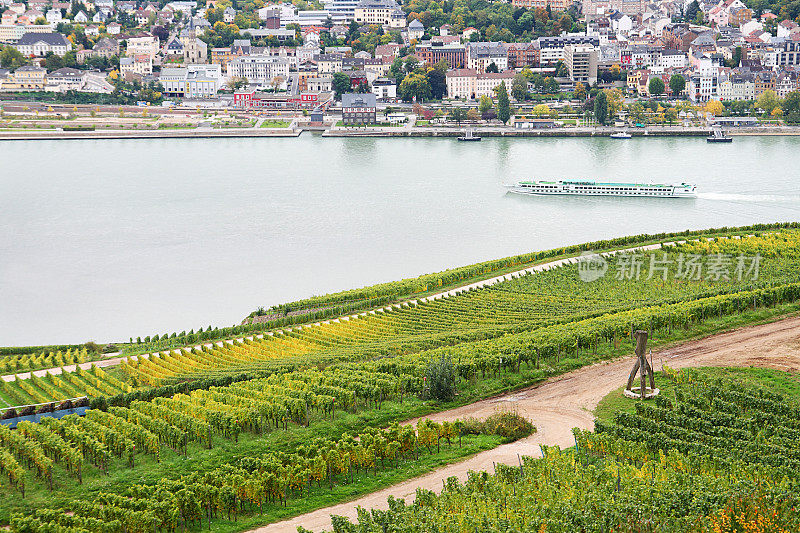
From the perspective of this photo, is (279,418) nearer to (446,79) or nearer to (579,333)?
(579,333)

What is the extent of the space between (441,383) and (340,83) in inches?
2356

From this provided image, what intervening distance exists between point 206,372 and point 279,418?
4380 mm

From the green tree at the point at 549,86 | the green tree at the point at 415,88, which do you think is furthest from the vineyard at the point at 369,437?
the green tree at the point at 549,86

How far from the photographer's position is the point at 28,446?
12.8m

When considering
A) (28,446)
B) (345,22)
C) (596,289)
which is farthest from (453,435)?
(345,22)

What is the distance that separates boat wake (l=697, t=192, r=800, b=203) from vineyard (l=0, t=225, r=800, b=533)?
2061cm

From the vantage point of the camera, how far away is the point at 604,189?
41906 mm

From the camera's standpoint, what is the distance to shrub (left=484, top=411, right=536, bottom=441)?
13531mm

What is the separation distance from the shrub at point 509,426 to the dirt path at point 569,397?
0.13 metres

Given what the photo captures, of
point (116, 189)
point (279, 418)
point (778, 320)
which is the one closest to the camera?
point (279, 418)

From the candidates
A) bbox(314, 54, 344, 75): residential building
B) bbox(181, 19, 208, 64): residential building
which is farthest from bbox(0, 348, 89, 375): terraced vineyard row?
bbox(181, 19, 208, 64): residential building

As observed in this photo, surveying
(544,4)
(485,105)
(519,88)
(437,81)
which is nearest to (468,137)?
(485,105)

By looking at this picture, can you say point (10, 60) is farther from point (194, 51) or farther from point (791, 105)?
point (791, 105)

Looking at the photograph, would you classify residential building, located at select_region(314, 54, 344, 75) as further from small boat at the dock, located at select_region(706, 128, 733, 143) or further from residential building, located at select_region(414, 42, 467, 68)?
small boat at the dock, located at select_region(706, 128, 733, 143)
